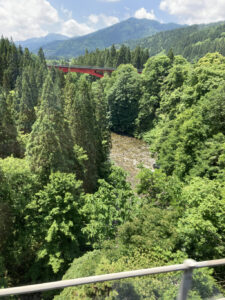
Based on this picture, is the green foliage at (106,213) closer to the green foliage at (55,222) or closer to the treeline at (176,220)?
the treeline at (176,220)

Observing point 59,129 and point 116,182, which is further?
point 59,129

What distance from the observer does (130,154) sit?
35.1 meters

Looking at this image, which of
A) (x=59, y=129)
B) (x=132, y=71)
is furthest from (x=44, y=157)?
(x=132, y=71)

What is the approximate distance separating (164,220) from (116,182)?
17.5 feet

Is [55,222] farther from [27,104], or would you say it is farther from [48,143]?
[27,104]

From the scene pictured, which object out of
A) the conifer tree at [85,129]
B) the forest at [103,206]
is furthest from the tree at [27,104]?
the conifer tree at [85,129]

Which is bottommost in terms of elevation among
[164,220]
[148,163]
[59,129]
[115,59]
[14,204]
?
[148,163]

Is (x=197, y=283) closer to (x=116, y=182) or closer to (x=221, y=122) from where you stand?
(x=116, y=182)

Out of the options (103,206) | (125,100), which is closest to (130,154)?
(125,100)

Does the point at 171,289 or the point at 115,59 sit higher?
the point at 115,59

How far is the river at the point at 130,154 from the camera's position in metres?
30.7

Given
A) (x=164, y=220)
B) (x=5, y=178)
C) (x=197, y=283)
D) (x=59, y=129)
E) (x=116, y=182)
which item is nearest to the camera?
(x=197, y=283)

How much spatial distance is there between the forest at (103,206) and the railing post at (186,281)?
3.2 inches

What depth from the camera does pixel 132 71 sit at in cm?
4431
